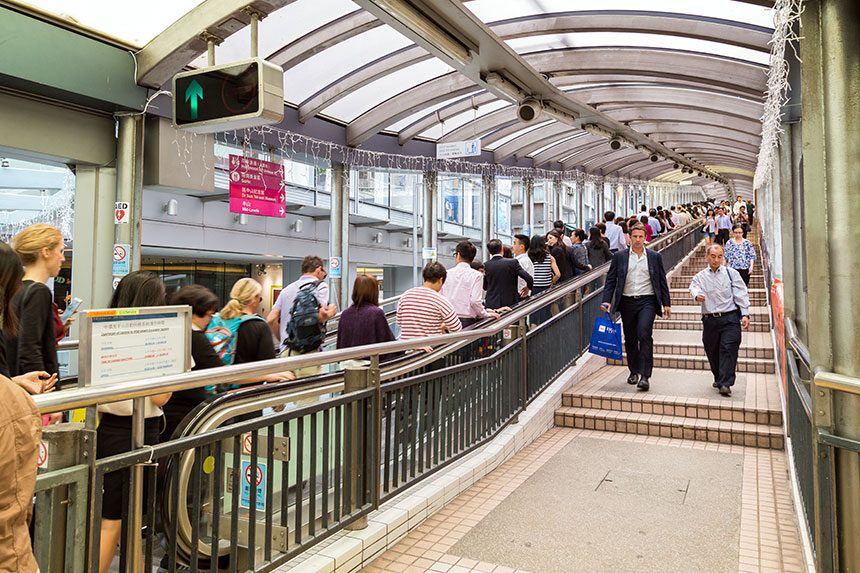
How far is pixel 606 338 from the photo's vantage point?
595 cm

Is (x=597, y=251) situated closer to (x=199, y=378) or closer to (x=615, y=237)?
(x=615, y=237)

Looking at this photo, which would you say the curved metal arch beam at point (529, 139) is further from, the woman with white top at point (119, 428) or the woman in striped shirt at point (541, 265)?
the woman with white top at point (119, 428)

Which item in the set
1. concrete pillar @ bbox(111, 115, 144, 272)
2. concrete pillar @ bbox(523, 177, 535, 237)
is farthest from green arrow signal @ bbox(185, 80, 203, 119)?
concrete pillar @ bbox(523, 177, 535, 237)

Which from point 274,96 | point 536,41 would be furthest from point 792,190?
point 274,96

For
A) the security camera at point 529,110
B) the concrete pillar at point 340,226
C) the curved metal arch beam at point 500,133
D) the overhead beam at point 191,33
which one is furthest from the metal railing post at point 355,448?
the curved metal arch beam at point 500,133

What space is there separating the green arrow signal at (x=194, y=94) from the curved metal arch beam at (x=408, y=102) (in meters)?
3.66

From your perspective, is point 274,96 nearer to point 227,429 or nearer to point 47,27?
point 47,27

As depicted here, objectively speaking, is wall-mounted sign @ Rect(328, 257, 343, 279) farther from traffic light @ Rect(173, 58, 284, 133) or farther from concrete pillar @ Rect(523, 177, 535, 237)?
concrete pillar @ Rect(523, 177, 535, 237)

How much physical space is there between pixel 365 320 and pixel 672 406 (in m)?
2.90

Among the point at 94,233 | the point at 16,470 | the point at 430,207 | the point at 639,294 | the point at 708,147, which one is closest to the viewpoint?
the point at 16,470

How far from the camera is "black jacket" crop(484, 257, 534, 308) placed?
6.38 metres

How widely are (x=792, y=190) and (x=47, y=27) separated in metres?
6.63

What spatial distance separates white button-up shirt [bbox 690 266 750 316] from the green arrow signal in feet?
15.2

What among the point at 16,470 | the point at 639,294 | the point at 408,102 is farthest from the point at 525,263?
the point at 16,470
